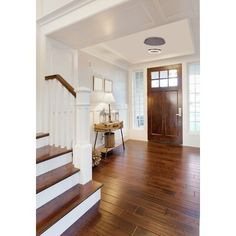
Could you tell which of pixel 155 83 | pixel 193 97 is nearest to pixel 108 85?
pixel 155 83

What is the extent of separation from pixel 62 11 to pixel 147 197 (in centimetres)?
265

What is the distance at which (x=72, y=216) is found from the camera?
5.30 ft

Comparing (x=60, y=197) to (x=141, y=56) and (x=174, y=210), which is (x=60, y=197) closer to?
(x=174, y=210)

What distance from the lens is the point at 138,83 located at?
5.69 metres

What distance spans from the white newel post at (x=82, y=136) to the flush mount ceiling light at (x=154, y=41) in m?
2.19

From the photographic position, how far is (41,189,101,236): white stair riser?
142cm

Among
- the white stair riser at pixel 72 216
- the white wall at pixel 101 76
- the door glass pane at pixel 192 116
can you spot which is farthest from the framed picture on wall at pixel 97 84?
the door glass pane at pixel 192 116

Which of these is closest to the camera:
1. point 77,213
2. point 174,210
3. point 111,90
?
point 77,213

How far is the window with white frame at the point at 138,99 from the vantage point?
5.61 meters

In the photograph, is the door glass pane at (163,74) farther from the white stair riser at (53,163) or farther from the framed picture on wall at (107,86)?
the white stair riser at (53,163)

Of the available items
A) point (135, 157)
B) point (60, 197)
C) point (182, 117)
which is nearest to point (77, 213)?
point (60, 197)

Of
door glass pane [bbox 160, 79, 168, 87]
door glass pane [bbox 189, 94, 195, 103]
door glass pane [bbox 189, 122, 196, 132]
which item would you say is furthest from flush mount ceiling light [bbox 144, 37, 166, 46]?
door glass pane [bbox 189, 122, 196, 132]

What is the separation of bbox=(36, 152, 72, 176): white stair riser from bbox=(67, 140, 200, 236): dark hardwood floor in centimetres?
66
